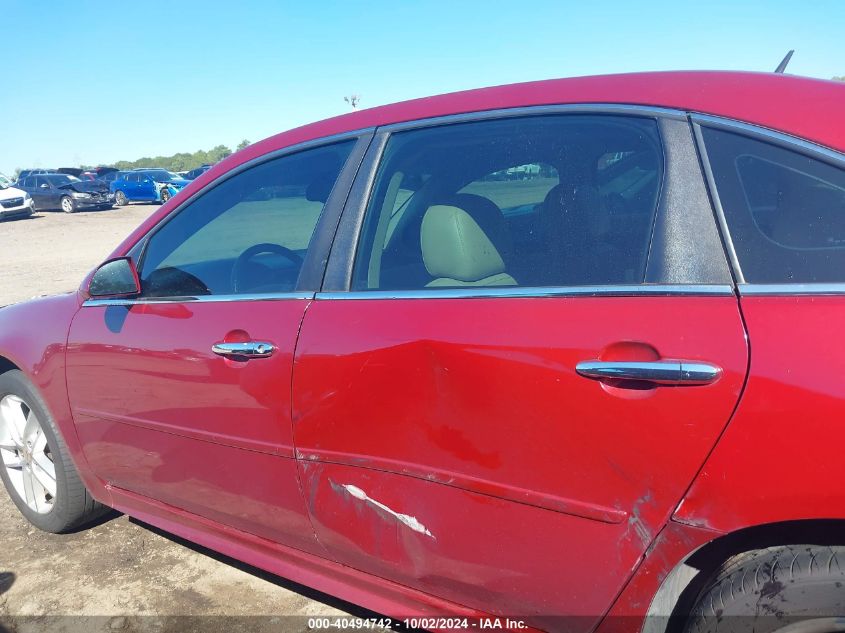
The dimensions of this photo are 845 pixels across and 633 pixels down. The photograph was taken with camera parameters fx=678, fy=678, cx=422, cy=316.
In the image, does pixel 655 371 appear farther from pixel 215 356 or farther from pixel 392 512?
pixel 215 356

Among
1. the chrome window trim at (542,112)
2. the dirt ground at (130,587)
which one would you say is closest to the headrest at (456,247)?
the chrome window trim at (542,112)

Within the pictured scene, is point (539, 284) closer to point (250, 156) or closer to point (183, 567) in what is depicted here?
point (250, 156)

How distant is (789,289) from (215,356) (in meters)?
1.65

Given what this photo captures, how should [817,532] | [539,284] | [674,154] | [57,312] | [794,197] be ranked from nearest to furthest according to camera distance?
[817,532]
[794,197]
[674,154]
[539,284]
[57,312]

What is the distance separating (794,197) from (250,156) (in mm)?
1770

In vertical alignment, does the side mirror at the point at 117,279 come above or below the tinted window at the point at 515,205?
below

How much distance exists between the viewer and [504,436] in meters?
1.67

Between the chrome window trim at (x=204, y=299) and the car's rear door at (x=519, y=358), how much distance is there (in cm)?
12

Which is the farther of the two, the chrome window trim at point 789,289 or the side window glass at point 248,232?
the side window glass at point 248,232

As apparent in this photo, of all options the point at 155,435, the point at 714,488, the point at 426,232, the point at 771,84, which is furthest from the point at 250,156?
the point at 714,488

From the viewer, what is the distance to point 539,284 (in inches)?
68.8

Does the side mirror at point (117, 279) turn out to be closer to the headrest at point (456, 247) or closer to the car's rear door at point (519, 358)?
the car's rear door at point (519, 358)

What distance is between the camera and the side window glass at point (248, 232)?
2307mm

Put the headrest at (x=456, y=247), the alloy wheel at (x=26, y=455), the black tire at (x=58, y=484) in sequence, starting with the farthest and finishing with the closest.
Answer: the alloy wheel at (x=26, y=455), the black tire at (x=58, y=484), the headrest at (x=456, y=247)
